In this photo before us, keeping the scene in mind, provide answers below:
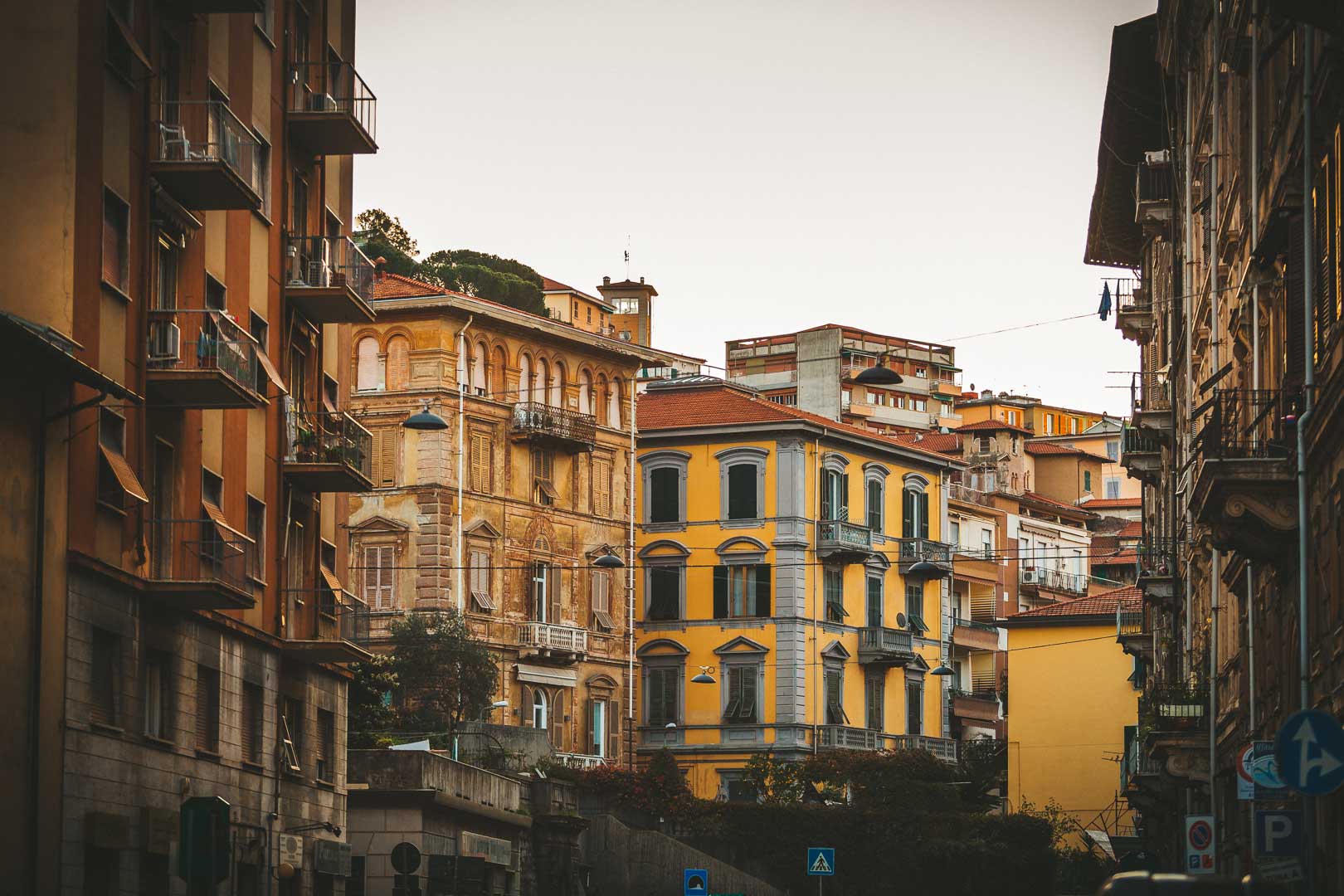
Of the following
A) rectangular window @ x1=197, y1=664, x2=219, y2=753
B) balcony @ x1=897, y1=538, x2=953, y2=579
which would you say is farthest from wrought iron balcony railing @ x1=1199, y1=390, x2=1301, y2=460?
balcony @ x1=897, y1=538, x2=953, y2=579

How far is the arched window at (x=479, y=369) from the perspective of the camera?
2830 inches

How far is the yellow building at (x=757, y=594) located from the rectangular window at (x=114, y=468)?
5022 cm

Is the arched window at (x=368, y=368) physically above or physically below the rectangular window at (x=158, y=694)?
above

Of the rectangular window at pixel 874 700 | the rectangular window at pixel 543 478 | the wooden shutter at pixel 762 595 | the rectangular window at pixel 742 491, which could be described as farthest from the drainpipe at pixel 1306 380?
the rectangular window at pixel 874 700

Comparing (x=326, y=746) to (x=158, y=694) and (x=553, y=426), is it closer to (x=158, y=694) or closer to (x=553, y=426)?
(x=158, y=694)

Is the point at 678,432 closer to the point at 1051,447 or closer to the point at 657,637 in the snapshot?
the point at 657,637

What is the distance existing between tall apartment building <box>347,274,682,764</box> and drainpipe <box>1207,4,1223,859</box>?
3154cm

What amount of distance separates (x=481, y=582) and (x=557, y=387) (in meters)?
7.59

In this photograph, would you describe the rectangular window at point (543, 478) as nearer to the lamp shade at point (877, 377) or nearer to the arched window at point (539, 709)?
the arched window at point (539, 709)

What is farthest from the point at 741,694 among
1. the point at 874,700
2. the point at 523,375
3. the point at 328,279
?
the point at 328,279

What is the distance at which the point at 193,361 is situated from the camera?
3027 centimetres

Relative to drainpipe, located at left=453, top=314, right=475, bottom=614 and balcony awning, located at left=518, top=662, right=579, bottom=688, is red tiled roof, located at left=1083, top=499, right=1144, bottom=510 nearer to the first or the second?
balcony awning, located at left=518, top=662, right=579, bottom=688

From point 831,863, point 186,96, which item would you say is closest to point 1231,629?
point 831,863

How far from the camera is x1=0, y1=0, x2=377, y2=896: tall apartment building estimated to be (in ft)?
85.5
